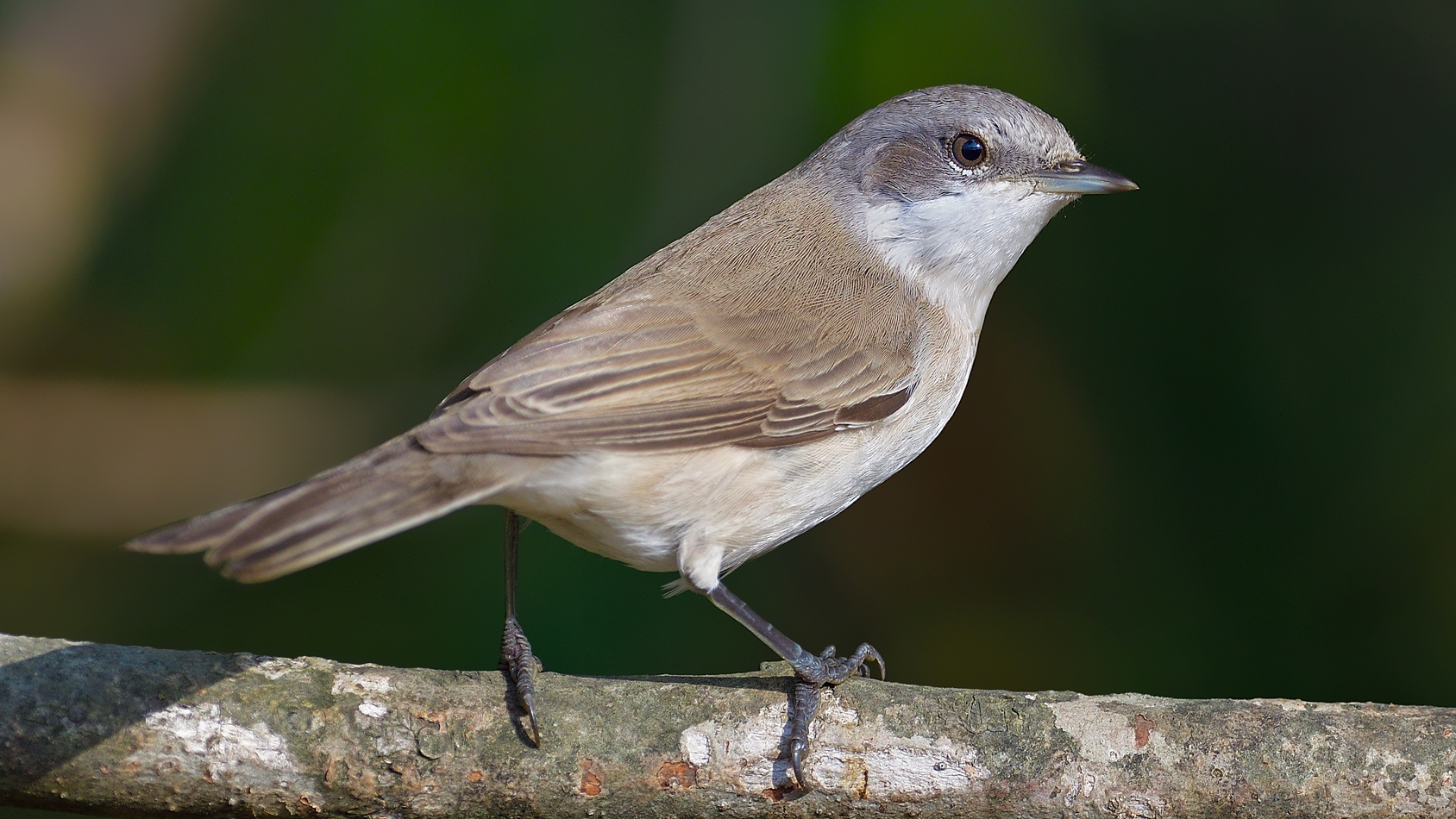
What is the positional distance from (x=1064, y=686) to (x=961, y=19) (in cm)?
221

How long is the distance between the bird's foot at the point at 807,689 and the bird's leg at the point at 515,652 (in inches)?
20.9

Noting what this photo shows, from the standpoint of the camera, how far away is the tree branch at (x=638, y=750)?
2.26m

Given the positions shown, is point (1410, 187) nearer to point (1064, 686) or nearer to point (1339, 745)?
point (1064, 686)

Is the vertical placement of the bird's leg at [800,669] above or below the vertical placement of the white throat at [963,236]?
below

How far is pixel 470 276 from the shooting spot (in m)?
4.08

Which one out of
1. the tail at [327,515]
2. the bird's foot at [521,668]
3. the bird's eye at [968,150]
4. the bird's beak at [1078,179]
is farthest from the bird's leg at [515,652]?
the bird's beak at [1078,179]

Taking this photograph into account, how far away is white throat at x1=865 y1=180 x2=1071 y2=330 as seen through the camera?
10.6 feet

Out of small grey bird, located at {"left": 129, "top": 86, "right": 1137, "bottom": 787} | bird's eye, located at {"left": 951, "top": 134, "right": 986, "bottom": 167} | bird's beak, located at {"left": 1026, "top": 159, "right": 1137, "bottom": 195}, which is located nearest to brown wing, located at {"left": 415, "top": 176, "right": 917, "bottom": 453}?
small grey bird, located at {"left": 129, "top": 86, "right": 1137, "bottom": 787}

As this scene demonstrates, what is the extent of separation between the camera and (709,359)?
9.34 ft

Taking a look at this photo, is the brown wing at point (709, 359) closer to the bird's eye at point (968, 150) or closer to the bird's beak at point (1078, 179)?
the bird's eye at point (968, 150)

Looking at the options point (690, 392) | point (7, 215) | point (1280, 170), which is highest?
point (1280, 170)

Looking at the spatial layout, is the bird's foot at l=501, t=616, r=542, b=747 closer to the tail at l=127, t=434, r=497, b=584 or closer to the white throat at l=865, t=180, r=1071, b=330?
the tail at l=127, t=434, r=497, b=584

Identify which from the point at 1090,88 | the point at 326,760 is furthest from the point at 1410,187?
the point at 326,760

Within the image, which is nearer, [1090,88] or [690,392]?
[690,392]
